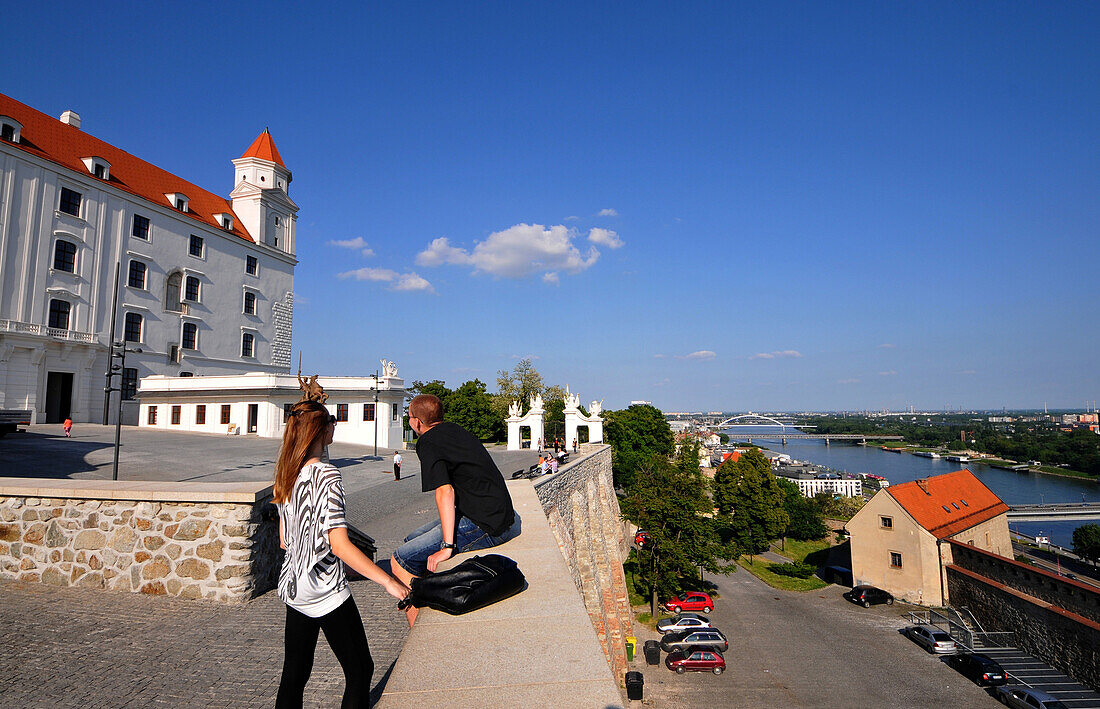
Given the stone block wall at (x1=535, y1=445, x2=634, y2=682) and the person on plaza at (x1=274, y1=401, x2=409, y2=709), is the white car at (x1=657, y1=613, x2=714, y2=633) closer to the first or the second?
the stone block wall at (x1=535, y1=445, x2=634, y2=682)

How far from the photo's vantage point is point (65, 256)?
29.3 meters

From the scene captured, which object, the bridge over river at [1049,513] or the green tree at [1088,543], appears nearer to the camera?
the green tree at [1088,543]

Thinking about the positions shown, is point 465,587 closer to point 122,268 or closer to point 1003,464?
point 122,268

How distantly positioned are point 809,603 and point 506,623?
3181 centimetres

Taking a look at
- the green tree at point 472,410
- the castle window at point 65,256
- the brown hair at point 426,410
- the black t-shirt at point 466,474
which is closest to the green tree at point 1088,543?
the green tree at point 472,410

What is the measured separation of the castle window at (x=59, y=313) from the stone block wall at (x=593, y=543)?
27.7 meters

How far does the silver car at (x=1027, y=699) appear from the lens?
55.5 feet

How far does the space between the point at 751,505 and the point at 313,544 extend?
138 ft

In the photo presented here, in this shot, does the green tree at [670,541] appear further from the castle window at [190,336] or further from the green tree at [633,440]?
the castle window at [190,336]

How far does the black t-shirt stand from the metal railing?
32402 mm

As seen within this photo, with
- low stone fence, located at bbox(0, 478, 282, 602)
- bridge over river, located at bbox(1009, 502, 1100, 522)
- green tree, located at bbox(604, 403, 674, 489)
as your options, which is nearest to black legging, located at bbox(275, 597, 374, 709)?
low stone fence, located at bbox(0, 478, 282, 602)

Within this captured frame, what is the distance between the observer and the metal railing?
2588cm

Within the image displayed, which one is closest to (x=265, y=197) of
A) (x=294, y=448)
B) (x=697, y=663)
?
(x=697, y=663)

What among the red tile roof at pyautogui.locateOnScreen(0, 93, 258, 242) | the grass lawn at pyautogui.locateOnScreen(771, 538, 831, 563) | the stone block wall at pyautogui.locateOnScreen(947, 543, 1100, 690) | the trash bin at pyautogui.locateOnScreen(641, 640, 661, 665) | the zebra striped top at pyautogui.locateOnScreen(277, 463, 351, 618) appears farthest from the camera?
the grass lawn at pyautogui.locateOnScreen(771, 538, 831, 563)
